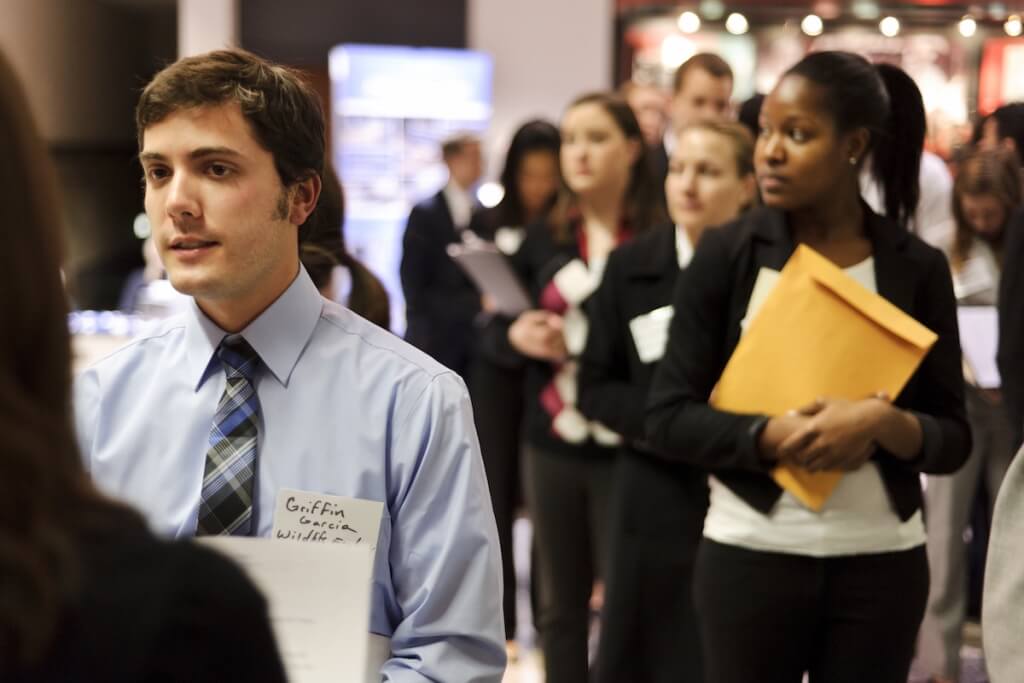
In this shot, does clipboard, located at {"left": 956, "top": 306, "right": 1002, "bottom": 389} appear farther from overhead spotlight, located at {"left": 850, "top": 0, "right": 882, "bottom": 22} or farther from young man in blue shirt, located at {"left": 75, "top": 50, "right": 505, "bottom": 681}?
overhead spotlight, located at {"left": 850, "top": 0, "right": 882, "bottom": 22}

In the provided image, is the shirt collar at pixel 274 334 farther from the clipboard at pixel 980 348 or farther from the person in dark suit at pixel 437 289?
the person in dark suit at pixel 437 289

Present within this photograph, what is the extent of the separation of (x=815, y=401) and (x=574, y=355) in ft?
4.23

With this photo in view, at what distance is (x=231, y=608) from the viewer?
764 millimetres

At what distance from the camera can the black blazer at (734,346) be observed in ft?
7.16

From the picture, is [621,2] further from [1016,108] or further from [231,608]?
[231,608]

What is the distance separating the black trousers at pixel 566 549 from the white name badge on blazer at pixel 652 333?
46 centimetres

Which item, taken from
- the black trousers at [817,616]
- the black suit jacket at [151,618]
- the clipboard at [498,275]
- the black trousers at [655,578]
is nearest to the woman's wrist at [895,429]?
the black trousers at [817,616]

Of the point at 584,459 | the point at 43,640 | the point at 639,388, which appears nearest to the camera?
the point at 43,640

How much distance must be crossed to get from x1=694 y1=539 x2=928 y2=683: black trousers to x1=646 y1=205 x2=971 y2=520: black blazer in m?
0.10

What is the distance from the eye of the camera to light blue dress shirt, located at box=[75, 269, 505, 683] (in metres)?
1.52

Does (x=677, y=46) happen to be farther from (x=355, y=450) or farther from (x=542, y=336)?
(x=355, y=450)

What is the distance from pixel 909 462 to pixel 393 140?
21.5 ft

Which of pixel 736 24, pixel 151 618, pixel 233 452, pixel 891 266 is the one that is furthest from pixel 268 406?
pixel 736 24

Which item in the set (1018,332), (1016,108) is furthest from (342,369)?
(1016,108)
